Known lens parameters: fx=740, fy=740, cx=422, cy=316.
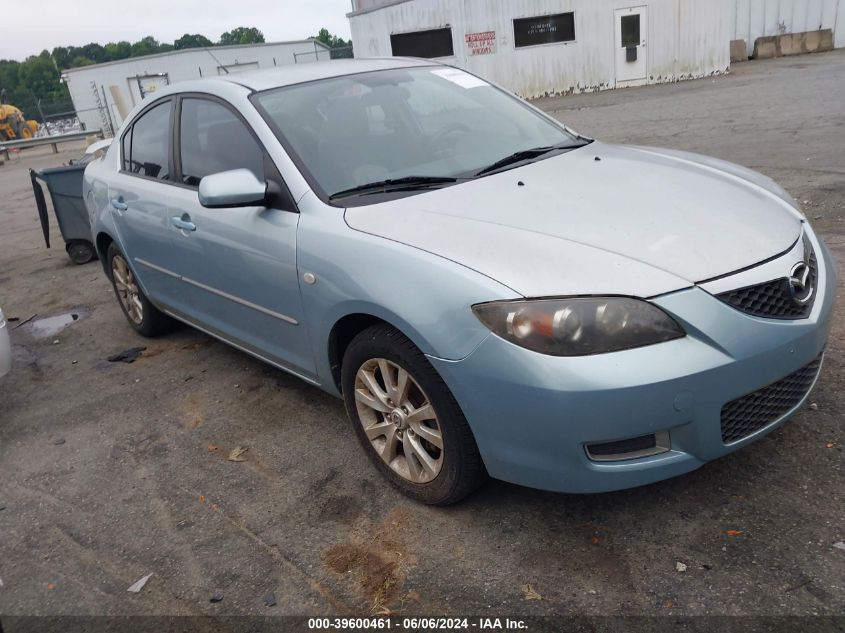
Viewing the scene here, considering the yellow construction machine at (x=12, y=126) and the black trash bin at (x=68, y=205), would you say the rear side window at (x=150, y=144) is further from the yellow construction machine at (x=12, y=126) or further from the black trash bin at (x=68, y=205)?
the yellow construction machine at (x=12, y=126)

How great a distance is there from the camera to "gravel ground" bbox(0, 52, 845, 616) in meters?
2.46

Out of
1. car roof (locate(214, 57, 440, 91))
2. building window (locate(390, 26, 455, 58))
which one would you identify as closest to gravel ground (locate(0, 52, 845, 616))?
car roof (locate(214, 57, 440, 91))

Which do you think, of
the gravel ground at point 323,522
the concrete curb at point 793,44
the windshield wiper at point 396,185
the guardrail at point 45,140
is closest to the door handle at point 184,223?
the gravel ground at point 323,522

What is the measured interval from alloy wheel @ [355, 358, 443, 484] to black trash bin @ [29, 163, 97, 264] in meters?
6.04

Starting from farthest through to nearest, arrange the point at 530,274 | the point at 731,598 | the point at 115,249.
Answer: the point at 115,249 < the point at 530,274 < the point at 731,598

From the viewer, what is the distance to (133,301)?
5.45 m

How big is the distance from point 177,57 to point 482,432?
38.6m

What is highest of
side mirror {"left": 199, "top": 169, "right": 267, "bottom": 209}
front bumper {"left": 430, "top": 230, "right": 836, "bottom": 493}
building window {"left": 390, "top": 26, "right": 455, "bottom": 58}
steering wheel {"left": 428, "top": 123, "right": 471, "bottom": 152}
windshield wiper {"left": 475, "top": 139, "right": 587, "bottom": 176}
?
building window {"left": 390, "top": 26, "right": 455, "bottom": 58}

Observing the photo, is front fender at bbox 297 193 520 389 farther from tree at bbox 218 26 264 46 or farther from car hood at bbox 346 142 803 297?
tree at bbox 218 26 264 46

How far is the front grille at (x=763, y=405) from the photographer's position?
2.49 metres

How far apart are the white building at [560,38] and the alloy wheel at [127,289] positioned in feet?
57.0

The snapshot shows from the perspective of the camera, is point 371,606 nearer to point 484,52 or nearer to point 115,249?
point 115,249

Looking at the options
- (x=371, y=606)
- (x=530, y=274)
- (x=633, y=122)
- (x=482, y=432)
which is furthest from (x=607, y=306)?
(x=633, y=122)

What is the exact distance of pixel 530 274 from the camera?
8.08 ft
